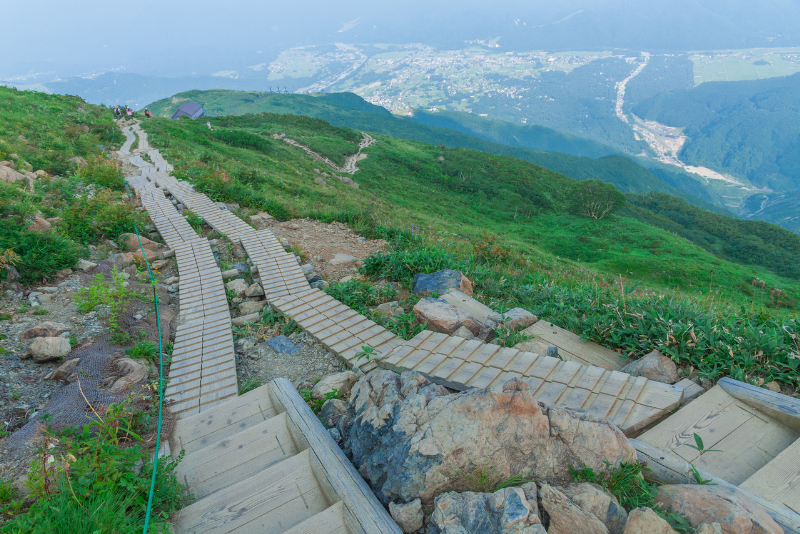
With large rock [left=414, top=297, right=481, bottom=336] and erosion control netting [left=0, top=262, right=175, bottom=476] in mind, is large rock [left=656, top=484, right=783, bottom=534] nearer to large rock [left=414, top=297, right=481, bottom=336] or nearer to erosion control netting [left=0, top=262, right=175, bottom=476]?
large rock [left=414, top=297, right=481, bottom=336]

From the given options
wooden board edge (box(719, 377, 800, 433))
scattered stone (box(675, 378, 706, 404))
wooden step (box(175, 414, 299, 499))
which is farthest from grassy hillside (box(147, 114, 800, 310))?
wooden step (box(175, 414, 299, 499))

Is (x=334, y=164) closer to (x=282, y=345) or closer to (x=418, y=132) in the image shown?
(x=282, y=345)

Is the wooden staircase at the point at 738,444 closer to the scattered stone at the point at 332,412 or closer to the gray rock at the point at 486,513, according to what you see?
the gray rock at the point at 486,513

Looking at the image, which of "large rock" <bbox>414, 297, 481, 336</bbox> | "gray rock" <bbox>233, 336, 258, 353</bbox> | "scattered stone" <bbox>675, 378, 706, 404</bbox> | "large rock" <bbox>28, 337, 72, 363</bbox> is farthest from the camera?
"gray rock" <bbox>233, 336, 258, 353</bbox>

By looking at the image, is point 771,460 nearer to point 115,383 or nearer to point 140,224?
point 115,383

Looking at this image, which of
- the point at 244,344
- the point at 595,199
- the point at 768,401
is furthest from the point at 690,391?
the point at 595,199

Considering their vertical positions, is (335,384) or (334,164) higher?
(335,384)
